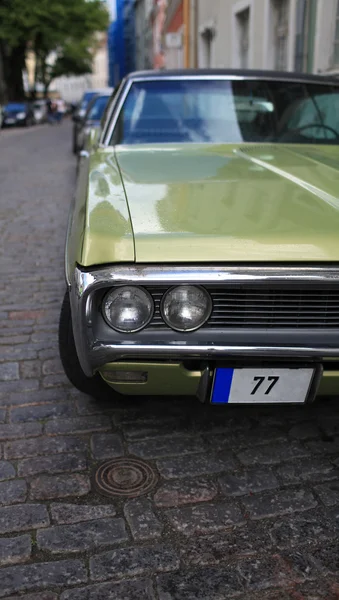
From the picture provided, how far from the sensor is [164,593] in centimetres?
181

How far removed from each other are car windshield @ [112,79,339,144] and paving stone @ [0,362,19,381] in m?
1.49

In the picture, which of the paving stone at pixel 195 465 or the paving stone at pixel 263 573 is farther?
the paving stone at pixel 195 465

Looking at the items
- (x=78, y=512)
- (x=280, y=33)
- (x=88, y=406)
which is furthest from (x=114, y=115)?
(x=280, y=33)

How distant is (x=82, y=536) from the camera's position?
2047 millimetres

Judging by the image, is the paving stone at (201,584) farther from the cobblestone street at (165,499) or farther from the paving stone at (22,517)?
the paving stone at (22,517)

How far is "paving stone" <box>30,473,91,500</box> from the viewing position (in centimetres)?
226

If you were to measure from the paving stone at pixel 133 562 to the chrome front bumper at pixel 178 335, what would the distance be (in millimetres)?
630

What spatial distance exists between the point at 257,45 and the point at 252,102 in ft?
28.1

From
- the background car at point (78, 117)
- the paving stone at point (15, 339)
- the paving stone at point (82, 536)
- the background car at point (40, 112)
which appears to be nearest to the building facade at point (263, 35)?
the background car at point (78, 117)

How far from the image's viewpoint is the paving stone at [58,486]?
7.40ft

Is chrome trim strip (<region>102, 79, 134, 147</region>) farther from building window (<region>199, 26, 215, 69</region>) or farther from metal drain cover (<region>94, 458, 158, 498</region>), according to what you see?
building window (<region>199, 26, 215, 69</region>)

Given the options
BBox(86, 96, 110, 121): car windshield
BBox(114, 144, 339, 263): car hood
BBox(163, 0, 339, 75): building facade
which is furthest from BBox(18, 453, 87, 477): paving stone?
BBox(86, 96, 110, 121): car windshield

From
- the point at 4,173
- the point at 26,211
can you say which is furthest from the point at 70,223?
the point at 4,173

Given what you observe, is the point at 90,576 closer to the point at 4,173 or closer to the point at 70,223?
the point at 70,223
